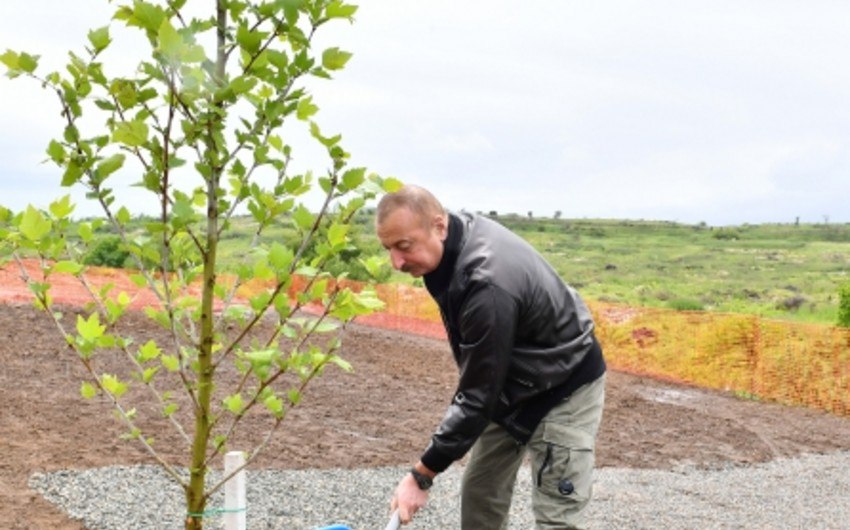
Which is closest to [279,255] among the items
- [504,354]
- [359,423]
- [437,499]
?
[504,354]

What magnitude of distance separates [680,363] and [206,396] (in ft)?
50.9

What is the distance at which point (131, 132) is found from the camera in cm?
266

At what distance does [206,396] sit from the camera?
3.10m

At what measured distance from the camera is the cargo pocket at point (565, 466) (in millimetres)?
3939

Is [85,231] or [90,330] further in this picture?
[85,231]

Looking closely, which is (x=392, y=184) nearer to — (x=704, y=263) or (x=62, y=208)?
(x=62, y=208)

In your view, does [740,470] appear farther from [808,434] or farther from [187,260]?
[187,260]

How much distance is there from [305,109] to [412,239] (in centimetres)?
84

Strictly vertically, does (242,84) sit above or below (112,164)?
above

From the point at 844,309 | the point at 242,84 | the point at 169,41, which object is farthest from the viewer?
the point at 844,309

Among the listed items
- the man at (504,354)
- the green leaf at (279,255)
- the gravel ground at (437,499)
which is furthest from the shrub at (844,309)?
the green leaf at (279,255)

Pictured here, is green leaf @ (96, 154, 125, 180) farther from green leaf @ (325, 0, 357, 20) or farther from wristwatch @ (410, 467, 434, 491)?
wristwatch @ (410, 467, 434, 491)

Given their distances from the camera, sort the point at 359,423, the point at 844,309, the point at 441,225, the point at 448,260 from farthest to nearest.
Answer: the point at 844,309
the point at 359,423
the point at 448,260
the point at 441,225

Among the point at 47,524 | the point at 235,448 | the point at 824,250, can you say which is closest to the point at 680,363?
the point at 235,448
